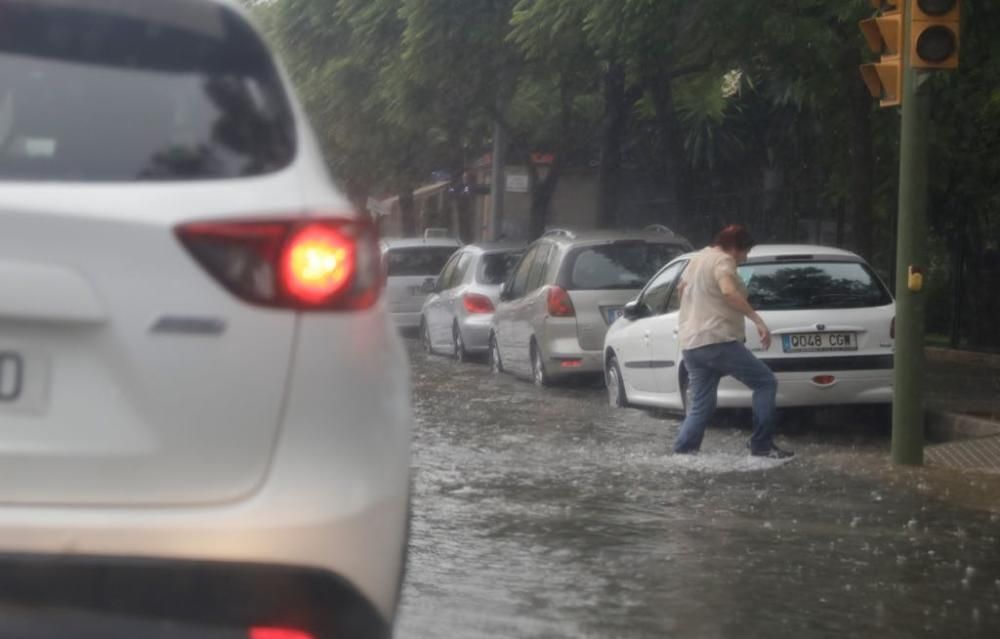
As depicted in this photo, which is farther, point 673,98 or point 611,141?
point 673,98

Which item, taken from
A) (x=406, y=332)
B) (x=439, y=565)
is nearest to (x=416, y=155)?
(x=406, y=332)

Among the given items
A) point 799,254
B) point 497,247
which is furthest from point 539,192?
point 799,254

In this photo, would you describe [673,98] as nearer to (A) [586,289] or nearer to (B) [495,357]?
(B) [495,357]

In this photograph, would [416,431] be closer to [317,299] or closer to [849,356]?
[849,356]

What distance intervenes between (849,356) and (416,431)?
10.6 feet

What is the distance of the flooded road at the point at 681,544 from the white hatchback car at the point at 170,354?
2940 millimetres

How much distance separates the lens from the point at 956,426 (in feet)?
45.3

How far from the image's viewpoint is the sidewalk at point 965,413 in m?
11.9

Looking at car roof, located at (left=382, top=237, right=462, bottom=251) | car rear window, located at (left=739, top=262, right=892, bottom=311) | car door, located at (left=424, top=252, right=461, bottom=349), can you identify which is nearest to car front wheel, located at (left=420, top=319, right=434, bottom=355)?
car door, located at (left=424, top=252, right=461, bottom=349)

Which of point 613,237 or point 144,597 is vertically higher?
point 613,237

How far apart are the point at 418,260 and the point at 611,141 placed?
11.8 ft

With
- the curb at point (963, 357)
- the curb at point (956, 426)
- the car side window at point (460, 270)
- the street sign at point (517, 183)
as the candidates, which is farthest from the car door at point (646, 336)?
the street sign at point (517, 183)

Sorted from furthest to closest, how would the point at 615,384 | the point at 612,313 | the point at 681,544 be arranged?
the point at 612,313, the point at 615,384, the point at 681,544

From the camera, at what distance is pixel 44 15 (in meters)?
3.66
